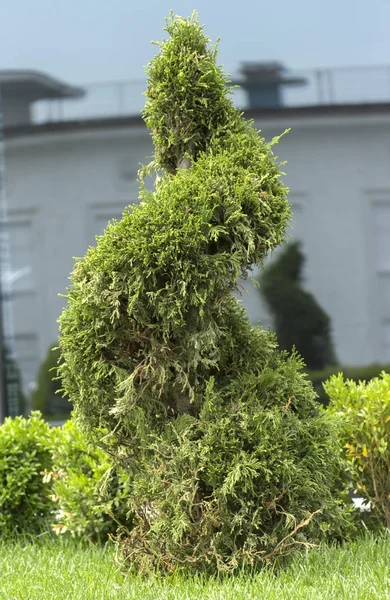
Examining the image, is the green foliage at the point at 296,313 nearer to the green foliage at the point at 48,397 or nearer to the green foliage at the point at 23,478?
the green foliage at the point at 48,397

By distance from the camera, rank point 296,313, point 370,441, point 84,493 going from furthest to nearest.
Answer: point 296,313 → point 84,493 → point 370,441

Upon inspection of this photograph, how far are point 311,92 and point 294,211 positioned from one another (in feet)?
4.89

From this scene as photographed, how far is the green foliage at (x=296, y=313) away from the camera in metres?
9.36

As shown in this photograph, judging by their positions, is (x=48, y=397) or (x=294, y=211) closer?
(x=294, y=211)

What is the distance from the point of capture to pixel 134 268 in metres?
3.66

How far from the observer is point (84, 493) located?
4.93 meters

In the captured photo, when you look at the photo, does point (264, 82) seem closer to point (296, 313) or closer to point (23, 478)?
point (296, 313)

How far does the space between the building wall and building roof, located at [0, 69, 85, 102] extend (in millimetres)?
544

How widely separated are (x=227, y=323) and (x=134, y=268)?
636 mm

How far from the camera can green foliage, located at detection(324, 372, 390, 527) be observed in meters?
4.67

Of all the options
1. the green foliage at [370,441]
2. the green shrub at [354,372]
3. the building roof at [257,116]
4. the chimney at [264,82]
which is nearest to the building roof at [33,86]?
the building roof at [257,116]

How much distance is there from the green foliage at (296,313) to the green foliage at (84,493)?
15.0 ft

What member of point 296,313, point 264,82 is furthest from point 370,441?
point 264,82

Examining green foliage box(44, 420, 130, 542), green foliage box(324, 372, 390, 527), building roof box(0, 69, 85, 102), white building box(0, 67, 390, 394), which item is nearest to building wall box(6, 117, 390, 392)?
white building box(0, 67, 390, 394)
